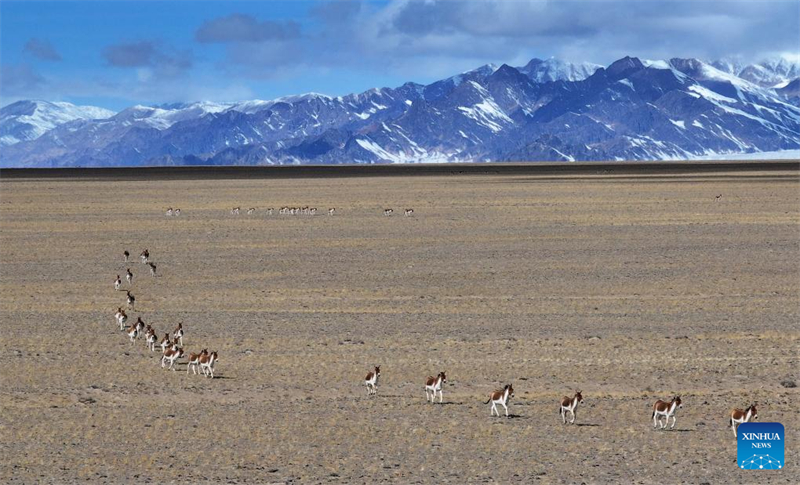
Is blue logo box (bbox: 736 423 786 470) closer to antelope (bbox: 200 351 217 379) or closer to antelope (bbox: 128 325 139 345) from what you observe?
antelope (bbox: 200 351 217 379)

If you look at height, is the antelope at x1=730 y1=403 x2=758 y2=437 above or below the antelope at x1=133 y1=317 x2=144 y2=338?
below

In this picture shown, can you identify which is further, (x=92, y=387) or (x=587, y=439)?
(x=92, y=387)

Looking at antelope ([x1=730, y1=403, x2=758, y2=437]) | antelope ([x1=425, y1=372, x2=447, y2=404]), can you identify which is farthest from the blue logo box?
antelope ([x1=425, y1=372, x2=447, y2=404])

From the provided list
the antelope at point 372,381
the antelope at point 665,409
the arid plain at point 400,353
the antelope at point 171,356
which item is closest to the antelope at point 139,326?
the arid plain at point 400,353

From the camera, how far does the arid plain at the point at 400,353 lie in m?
11.7

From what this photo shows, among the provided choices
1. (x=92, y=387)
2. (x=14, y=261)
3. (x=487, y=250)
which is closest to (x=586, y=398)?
(x=92, y=387)

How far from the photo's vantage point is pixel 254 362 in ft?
53.9

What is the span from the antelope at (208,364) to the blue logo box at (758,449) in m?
7.28

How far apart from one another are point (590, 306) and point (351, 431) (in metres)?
9.86

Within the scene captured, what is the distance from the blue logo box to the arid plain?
0.19m

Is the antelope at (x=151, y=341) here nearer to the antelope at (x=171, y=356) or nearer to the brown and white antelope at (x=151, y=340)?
the brown and white antelope at (x=151, y=340)

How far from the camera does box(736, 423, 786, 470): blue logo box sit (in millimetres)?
11023

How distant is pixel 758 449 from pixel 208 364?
7.61 m

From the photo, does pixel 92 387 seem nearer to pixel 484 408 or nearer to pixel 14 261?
pixel 484 408
